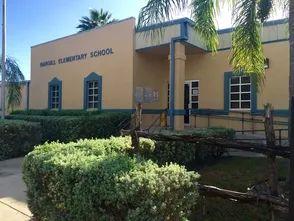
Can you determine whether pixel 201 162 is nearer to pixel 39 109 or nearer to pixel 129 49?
pixel 129 49

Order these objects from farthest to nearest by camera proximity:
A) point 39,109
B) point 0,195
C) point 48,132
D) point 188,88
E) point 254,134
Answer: point 39,109
point 188,88
point 48,132
point 254,134
point 0,195

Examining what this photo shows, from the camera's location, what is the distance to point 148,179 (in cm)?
430

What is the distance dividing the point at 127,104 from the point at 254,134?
5.50 m

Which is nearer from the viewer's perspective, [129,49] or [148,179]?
[148,179]

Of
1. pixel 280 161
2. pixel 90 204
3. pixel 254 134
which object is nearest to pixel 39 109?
pixel 254 134

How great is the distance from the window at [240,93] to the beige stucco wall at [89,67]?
4.40 meters

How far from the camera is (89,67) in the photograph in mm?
19750

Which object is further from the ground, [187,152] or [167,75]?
[167,75]

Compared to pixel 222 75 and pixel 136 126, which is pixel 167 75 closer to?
pixel 222 75

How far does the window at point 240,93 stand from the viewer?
664 inches

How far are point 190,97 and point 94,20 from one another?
20673 millimetres

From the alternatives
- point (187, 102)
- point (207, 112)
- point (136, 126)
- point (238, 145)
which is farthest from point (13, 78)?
point (238, 145)

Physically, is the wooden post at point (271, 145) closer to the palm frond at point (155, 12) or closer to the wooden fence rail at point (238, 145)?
the wooden fence rail at point (238, 145)

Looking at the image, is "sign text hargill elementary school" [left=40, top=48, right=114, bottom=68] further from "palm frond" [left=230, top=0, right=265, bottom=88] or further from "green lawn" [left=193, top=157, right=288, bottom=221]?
"palm frond" [left=230, top=0, right=265, bottom=88]
